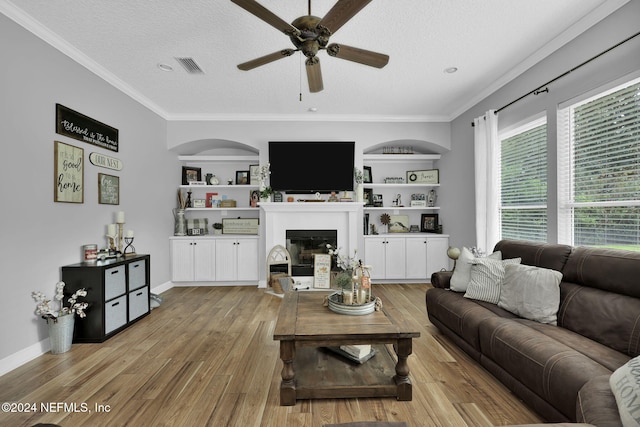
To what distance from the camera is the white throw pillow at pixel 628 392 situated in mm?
1024

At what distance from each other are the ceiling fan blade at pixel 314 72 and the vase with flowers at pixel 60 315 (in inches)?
109

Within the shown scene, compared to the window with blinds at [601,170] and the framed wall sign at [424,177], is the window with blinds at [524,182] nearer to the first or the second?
the window with blinds at [601,170]

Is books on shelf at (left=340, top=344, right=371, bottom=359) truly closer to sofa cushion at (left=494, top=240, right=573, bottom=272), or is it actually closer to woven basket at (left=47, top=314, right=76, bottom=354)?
sofa cushion at (left=494, top=240, right=573, bottom=272)

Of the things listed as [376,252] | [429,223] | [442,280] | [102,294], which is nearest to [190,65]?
[102,294]

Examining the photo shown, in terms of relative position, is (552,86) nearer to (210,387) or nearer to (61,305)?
(210,387)

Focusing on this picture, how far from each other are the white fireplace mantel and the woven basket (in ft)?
8.95

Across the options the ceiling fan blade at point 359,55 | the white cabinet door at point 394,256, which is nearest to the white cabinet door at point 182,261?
the white cabinet door at point 394,256

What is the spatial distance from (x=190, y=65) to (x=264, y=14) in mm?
1902

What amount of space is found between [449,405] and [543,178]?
2.52 metres

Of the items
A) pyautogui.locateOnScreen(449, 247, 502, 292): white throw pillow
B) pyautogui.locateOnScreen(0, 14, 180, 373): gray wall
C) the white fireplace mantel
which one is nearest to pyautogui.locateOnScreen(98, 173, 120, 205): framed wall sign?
pyautogui.locateOnScreen(0, 14, 180, 373): gray wall

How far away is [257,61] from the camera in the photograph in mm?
2385

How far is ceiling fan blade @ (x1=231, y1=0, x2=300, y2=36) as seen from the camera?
1749mm

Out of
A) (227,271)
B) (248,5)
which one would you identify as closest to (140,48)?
(248,5)

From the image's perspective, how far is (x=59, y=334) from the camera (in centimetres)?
261
